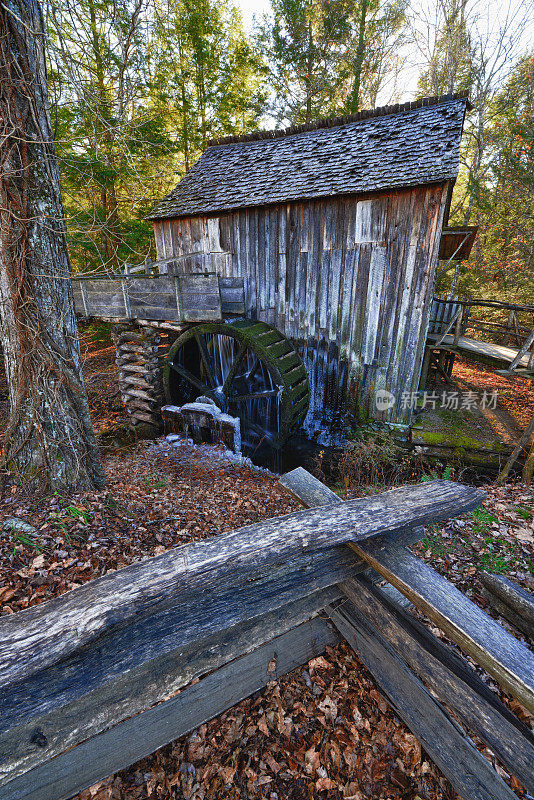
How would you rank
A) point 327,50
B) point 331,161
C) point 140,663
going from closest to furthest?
point 140,663 < point 331,161 < point 327,50

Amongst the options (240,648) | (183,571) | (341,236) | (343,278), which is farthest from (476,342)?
(183,571)

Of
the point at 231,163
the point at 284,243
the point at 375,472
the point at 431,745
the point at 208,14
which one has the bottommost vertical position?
the point at 375,472

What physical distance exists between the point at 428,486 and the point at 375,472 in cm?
387

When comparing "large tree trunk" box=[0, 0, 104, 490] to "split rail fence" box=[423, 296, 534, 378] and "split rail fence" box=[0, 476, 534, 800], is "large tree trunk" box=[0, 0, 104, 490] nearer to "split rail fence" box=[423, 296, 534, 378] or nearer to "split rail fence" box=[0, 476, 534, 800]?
"split rail fence" box=[0, 476, 534, 800]

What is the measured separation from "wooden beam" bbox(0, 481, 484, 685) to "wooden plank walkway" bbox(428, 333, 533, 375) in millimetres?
6263

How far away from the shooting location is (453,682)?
63.4 inches

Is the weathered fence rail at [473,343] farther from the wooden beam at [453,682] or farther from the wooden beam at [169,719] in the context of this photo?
the wooden beam at [169,719]

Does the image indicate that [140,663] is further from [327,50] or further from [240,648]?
[327,50]

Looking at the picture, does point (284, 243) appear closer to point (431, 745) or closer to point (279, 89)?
point (431, 745)

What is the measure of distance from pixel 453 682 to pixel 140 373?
8.50 metres

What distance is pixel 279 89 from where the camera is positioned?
14594mm

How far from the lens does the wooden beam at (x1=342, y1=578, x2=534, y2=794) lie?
1391 mm

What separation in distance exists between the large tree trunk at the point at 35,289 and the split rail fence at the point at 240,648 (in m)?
2.44

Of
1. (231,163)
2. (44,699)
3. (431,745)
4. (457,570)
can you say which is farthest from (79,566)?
(231,163)
